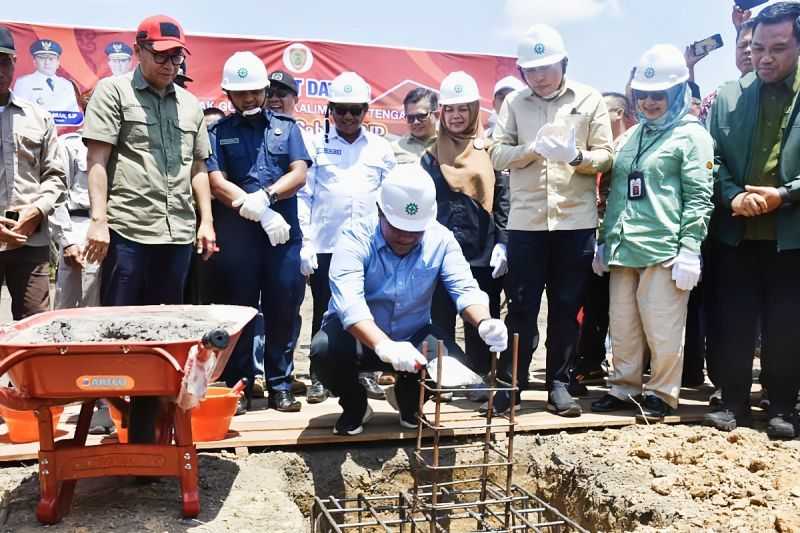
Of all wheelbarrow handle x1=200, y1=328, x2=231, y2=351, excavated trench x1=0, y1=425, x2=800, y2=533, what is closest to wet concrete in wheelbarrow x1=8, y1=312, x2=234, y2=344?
wheelbarrow handle x1=200, y1=328, x2=231, y2=351

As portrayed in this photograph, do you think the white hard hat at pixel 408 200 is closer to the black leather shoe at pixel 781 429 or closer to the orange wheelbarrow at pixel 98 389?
the orange wheelbarrow at pixel 98 389

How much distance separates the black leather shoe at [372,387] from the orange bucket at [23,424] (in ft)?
6.45

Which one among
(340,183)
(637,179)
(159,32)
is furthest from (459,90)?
(159,32)

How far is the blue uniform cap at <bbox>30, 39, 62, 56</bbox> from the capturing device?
900 cm

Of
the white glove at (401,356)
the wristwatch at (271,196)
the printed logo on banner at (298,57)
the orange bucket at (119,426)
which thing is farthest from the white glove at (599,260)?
the printed logo on banner at (298,57)

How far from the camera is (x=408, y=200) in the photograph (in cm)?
347

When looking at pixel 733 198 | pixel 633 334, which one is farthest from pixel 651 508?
pixel 733 198

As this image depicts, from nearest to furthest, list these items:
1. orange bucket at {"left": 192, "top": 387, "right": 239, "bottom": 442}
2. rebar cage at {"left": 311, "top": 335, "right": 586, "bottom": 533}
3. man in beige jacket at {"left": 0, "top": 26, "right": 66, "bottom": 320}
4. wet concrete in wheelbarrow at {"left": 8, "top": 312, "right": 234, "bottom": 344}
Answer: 1. wet concrete in wheelbarrow at {"left": 8, "top": 312, "right": 234, "bottom": 344}
2. rebar cage at {"left": 311, "top": 335, "right": 586, "bottom": 533}
3. orange bucket at {"left": 192, "top": 387, "right": 239, "bottom": 442}
4. man in beige jacket at {"left": 0, "top": 26, "right": 66, "bottom": 320}

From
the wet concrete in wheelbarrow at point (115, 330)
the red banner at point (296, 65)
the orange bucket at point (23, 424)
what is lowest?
the orange bucket at point (23, 424)

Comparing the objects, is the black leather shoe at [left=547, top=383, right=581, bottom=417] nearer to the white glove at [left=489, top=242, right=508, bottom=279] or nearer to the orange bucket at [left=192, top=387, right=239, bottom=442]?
the white glove at [left=489, top=242, right=508, bottom=279]

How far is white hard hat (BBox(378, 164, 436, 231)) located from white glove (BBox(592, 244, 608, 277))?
5.11ft

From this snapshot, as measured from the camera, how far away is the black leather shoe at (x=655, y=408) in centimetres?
444

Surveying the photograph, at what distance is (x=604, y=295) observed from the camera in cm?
553

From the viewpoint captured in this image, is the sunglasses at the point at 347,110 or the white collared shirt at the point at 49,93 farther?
the white collared shirt at the point at 49,93
